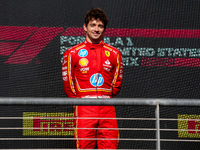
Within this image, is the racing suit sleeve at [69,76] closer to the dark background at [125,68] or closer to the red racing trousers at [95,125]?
the red racing trousers at [95,125]

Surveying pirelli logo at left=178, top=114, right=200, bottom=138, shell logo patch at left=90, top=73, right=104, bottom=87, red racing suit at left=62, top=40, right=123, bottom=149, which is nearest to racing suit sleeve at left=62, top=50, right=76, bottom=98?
red racing suit at left=62, top=40, right=123, bottom=149

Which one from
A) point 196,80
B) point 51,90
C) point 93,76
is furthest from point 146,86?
point 93,76

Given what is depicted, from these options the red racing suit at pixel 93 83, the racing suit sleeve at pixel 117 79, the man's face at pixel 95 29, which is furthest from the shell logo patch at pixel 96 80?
the man's face at pixel 95 29

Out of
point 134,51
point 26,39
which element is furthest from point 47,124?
point 134,51

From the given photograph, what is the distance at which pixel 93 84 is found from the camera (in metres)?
1.94

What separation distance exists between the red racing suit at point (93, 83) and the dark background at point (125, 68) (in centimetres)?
89

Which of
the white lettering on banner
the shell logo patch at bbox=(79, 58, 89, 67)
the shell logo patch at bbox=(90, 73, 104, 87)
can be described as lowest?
the shell logo patch at bbox=(90, 73, 104, 87)

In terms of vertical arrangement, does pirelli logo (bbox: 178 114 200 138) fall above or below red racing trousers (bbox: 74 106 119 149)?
below

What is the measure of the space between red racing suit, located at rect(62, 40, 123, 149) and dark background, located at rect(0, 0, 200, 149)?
89 cm

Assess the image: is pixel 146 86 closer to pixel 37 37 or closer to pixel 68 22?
pixel 68 22

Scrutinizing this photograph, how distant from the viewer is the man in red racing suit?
188 centimetres

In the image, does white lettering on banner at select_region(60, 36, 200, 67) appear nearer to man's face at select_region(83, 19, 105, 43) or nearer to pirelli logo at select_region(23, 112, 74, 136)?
pirelli logo at select_region(23, 112, 74, 136)

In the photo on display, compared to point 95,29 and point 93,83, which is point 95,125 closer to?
point 93,83

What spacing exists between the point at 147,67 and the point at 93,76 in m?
1.10
